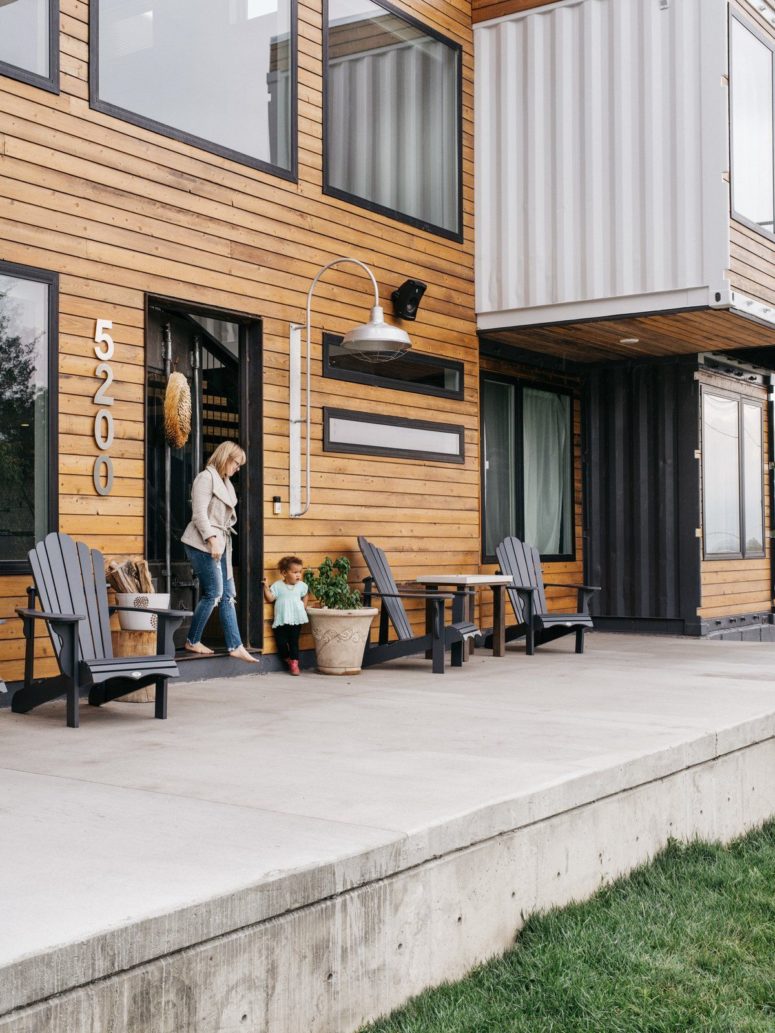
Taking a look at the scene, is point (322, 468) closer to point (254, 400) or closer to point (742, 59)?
point (254, 400)

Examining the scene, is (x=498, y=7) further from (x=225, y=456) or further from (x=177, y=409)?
(x=225, y=456)

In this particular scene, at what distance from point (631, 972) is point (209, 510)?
14.6 feet

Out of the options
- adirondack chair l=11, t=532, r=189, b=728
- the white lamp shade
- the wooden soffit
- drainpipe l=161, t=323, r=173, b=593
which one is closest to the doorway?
drainpipe l=161, t=323, r=173, b=593

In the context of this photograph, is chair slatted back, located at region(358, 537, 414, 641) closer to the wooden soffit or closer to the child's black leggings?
the child's black leggings

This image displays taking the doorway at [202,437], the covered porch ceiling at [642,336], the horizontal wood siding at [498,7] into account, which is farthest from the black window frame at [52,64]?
the horizontal wood siding at [498,7]

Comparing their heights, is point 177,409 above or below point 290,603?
above

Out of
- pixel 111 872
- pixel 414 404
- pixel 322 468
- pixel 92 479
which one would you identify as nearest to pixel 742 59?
pixel 414 404

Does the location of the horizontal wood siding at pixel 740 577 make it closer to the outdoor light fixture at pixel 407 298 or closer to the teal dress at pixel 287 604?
the outdoor light fixture at pixel 407 298

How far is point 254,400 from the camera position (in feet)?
24.4

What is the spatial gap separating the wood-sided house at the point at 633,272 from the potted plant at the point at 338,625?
2.85 m

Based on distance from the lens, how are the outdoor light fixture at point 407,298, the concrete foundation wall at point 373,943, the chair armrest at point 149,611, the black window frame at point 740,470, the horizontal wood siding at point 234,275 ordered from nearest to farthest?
the concrete foundation wall at point 373,943
the chair armrest at point 149,611
the horizontal wood siding at point 234,275
the outdoor light fixture at point 407,298
the black window frame at point 740,470

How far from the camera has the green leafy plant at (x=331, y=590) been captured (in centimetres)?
738

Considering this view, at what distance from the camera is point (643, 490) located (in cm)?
1069

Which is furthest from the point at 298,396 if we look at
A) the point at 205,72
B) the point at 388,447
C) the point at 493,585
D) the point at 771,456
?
the point at 771,456
